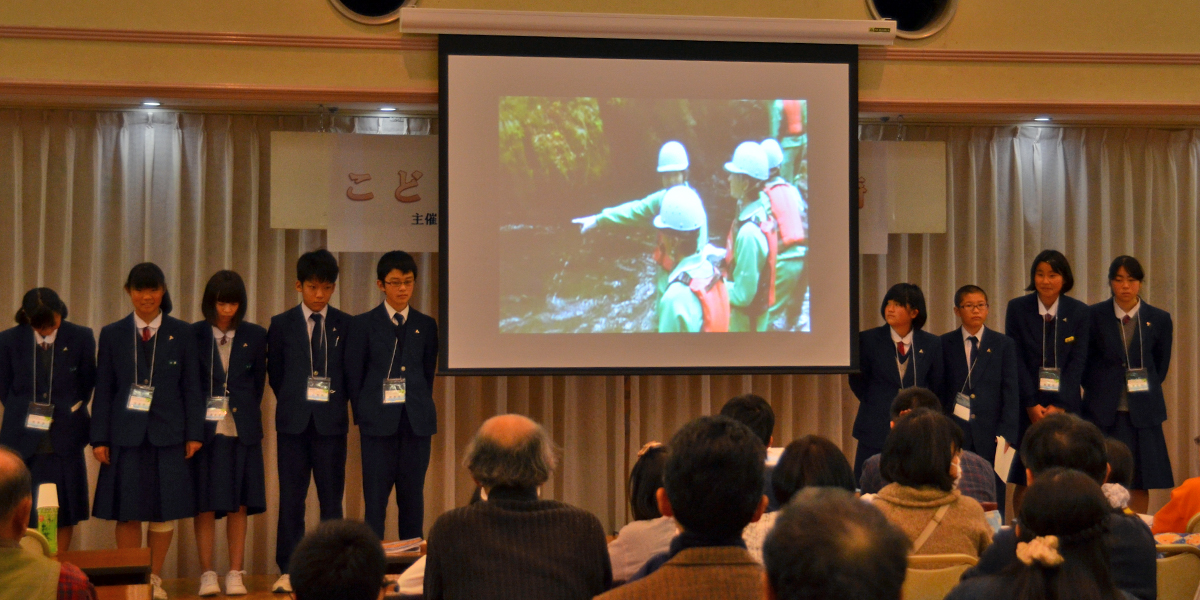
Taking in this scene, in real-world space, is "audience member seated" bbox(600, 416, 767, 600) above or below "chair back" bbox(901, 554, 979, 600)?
above

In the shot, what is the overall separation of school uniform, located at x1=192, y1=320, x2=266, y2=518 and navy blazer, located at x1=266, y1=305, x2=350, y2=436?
0.37 feet

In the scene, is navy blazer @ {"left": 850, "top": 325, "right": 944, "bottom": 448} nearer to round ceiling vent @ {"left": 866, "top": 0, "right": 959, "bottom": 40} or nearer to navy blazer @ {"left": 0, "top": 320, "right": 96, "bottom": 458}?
round ceiling vent @ {"left": 866, "top": 0, "right": 959, "bottom": 40}

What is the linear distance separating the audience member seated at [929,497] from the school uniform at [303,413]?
2.86m

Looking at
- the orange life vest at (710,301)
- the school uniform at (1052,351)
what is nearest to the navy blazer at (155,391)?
the orange life vest at (710,301)

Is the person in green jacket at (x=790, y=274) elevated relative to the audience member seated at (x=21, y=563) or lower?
elevated

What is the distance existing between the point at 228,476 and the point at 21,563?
2.63m

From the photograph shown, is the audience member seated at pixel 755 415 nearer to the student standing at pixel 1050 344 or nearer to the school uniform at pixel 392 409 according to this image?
the school uniform at pixel 392 409

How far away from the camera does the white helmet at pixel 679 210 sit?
5.06 meters

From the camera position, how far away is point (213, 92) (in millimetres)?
4777

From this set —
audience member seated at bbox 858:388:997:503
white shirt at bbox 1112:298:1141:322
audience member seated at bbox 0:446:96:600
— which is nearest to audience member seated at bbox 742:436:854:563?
audience member seated at bbox 858:388:997:503

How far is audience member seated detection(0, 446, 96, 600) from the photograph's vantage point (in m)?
1.87

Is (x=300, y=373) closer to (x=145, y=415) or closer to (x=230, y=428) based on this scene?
(x=230, y=428)

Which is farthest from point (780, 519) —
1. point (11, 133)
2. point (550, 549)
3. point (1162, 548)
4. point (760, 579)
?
point (11, 133)

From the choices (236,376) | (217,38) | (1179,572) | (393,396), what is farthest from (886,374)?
(217,38)
